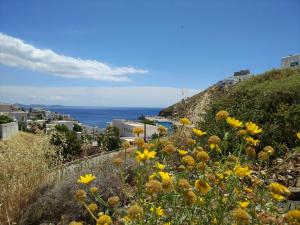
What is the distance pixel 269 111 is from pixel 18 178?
15.6ft

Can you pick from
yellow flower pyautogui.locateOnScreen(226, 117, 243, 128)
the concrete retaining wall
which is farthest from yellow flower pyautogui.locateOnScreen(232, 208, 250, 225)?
the concrete retaining wall

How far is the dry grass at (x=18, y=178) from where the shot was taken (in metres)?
4.56

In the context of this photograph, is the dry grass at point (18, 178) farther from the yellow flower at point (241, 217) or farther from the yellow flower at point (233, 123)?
the yellow flower at point (241, 217)

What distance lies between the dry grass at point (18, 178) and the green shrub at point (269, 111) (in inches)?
112

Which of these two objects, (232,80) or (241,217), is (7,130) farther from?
(241,217)

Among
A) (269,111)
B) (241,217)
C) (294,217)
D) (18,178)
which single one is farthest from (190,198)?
(269,111)

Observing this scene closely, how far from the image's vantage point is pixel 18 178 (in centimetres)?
486

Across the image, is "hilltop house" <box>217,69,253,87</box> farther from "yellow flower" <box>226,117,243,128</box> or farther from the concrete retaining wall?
the concrete retaining wall

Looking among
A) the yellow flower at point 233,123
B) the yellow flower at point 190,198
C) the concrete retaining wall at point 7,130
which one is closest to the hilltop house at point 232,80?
the yellow flower at point 233,123

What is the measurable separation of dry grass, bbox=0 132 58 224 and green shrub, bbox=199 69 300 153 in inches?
112

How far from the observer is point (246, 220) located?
1939mm

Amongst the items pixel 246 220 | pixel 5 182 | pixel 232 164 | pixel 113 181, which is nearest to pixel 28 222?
pixel 5 182

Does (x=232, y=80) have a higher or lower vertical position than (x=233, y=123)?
higher

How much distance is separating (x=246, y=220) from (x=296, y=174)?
12.5 ft
